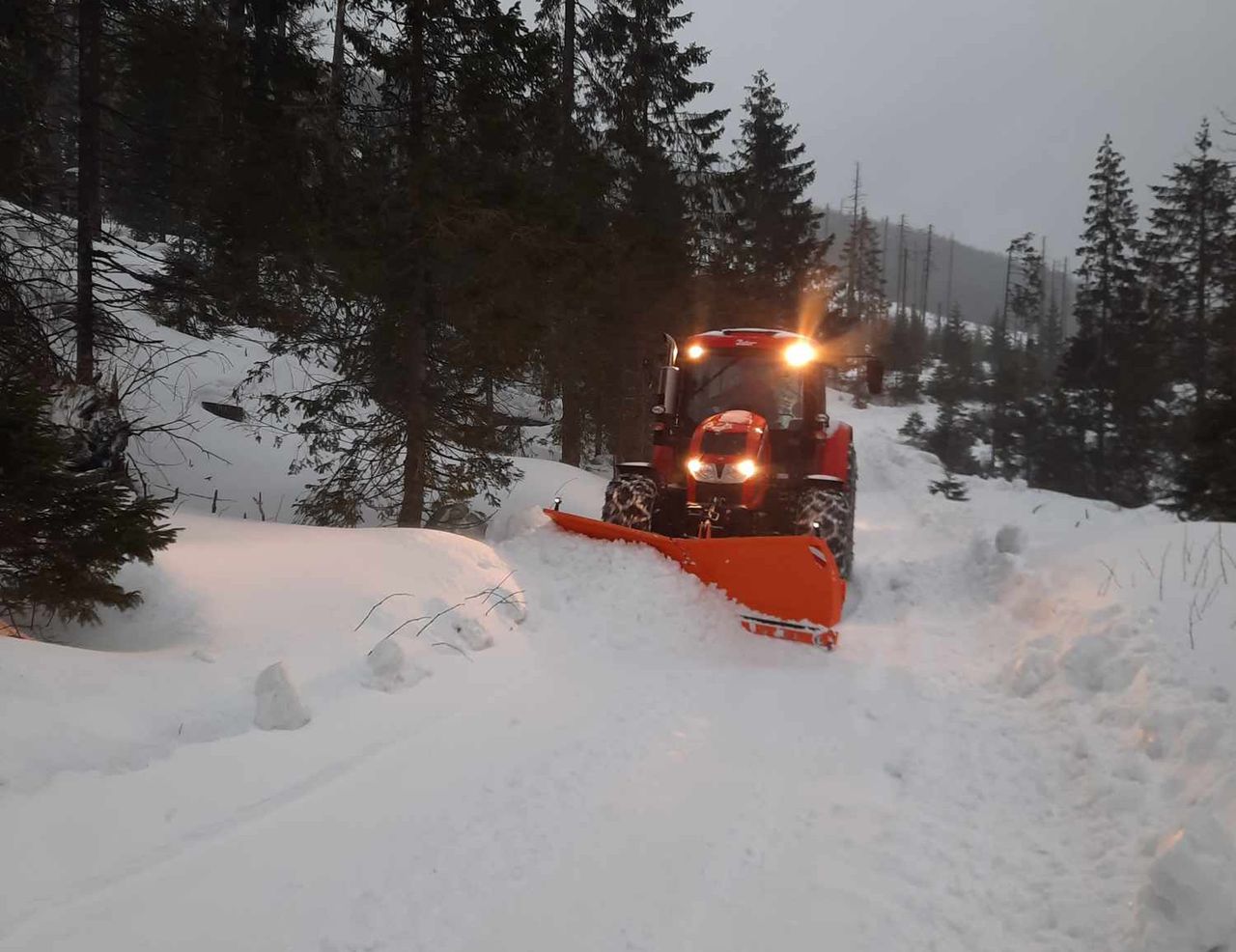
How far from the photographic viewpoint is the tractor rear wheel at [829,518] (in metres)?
6.75

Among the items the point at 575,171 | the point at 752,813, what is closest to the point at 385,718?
the point at 752,813

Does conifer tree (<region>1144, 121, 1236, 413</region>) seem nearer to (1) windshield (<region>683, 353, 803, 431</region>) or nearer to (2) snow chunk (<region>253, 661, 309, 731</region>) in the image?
(1) windshield (<region>683, 353, 803, 431</region>)

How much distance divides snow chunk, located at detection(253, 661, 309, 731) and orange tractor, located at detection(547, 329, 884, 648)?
330cm

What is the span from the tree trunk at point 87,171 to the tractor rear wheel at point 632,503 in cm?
516

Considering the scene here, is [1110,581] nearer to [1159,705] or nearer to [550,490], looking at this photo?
[1159,705]

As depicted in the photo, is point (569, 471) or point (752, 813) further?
point (569, 471)

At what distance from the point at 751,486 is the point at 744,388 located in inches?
52.6

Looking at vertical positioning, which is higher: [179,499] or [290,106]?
[290,106]

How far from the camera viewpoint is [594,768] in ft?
12.0

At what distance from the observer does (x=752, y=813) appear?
3.30 m

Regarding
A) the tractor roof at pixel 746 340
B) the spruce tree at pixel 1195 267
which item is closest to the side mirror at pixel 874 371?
the tractor roof at pixel 746 340

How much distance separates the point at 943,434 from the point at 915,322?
38966mm

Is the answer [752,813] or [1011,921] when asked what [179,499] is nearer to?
[752,813]

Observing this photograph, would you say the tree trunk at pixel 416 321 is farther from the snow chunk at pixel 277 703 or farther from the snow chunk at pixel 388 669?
the snow chunk at pixel 277 703
